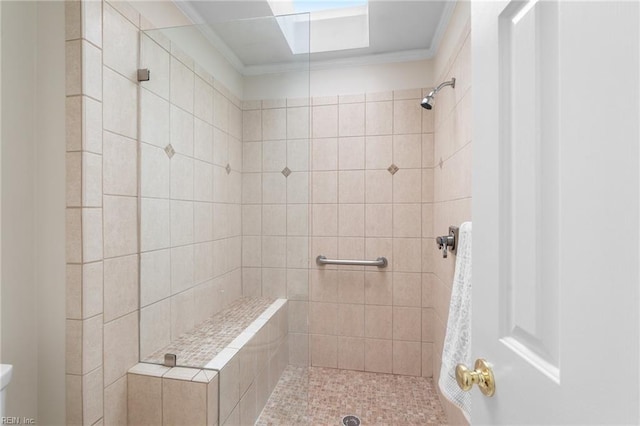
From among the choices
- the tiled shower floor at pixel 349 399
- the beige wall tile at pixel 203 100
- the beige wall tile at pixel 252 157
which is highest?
the beige wall tile at pixel 203 100

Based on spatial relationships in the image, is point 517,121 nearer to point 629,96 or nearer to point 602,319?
point 629,96

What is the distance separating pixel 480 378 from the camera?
0.60 m

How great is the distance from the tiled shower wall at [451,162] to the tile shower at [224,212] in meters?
0.06

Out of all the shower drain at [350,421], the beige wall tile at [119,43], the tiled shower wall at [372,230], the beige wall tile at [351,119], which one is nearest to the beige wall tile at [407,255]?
the tiled shower wall at [372,230]

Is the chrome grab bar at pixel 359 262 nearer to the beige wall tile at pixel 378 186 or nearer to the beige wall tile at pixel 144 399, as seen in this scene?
the beige wall tile at pixel 378 186

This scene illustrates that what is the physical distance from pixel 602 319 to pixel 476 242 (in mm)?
345

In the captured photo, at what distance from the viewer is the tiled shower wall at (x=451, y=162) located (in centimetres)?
147

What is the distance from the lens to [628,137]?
30cm

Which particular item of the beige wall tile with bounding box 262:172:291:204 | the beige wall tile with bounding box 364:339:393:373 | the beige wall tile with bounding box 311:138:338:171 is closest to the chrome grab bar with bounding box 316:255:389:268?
the beige wall tile with bounding box 364:339:393:373

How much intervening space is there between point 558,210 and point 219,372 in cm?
134

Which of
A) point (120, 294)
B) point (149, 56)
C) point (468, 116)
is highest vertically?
point (149, 56)

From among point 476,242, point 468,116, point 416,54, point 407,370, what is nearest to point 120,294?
point 476,242

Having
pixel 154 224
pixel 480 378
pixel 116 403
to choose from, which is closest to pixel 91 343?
pixel 116 403

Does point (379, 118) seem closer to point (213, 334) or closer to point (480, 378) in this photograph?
point (213, 334)
